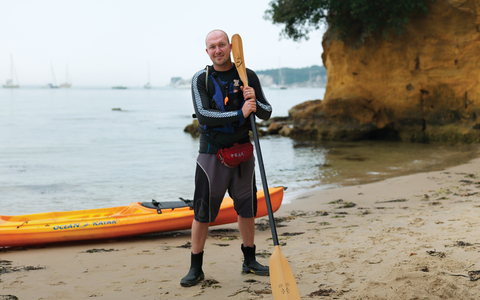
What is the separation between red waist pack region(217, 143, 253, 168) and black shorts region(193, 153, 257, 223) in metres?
0.05

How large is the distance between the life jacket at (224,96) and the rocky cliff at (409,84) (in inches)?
453

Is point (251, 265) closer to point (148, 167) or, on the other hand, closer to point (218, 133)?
point (218, 133)

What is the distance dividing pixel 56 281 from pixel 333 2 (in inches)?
484

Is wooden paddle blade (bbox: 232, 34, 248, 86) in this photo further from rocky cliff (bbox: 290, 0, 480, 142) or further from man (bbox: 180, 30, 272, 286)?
rocky cliff (bbox: 290, 0, 480, 142)

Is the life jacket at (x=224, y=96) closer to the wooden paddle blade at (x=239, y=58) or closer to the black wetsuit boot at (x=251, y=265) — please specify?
the wooden paddle blade at (x=239, y=58)

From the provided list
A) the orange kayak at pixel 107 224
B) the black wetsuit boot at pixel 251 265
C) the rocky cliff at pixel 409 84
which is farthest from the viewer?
the rocky cliff at pixel 409 84

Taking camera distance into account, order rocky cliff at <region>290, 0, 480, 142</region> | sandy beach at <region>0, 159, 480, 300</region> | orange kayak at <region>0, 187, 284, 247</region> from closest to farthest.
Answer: sandy beach at <region>0, 159, 480, 300</region>
orange kayak at <region>0, 187, 284, 247</region>
rocky cliff at <region>290, 0, 480, 142</region>

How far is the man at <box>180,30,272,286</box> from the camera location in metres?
2.62

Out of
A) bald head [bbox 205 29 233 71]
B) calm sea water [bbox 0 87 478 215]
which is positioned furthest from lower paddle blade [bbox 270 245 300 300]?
calm sea water [bbox 0 87 478 215]

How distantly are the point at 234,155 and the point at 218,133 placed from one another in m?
0.19

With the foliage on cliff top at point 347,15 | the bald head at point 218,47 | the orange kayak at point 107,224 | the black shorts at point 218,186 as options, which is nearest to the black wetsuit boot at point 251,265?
the black shorts at point 218,186

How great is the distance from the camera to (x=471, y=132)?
11875 mm

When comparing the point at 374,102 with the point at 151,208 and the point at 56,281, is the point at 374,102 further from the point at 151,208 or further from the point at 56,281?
the point at 56,281

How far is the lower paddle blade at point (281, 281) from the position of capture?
2.15 metres
